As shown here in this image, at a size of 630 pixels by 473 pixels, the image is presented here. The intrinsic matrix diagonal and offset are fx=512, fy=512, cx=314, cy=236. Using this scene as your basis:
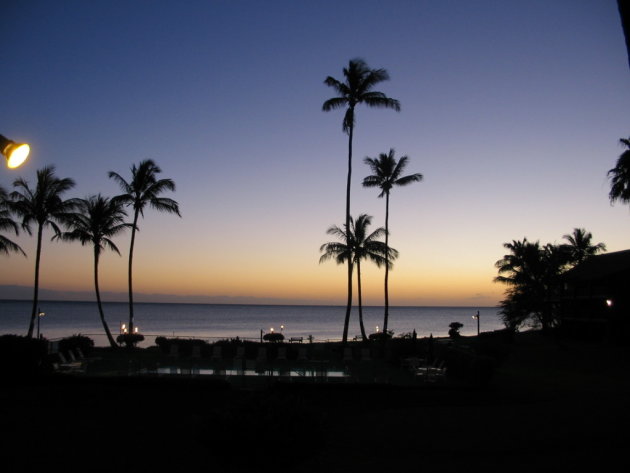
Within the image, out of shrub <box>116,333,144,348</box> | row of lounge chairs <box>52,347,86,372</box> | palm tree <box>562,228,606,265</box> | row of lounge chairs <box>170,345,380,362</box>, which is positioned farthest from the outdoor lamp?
palm tree <box>562,228,606,265</box>

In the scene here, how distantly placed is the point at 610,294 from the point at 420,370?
2280 cm

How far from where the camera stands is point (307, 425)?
20.3ft

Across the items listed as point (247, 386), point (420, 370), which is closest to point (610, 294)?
point (420, 370)

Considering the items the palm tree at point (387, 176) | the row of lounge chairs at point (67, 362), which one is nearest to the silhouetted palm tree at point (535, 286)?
the palm tree at point (387, 176)

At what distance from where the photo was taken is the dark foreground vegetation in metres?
6.27

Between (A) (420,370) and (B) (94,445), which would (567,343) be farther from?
(B) (94,445)

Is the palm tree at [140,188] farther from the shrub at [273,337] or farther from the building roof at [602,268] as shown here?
the building roof at [602,268]

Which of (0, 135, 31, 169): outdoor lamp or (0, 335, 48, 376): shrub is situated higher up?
(0, 135, 31, 169): outdoor lamp

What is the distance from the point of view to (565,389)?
17219mm

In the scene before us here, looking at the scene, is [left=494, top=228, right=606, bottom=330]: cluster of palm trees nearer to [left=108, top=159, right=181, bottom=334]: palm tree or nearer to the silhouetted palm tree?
the silhouetted palm tree

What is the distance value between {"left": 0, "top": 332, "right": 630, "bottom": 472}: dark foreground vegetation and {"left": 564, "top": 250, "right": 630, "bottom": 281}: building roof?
18368 mm

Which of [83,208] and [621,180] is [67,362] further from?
[621,180]

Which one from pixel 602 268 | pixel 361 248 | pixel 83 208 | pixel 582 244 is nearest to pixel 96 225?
pixel 83 208

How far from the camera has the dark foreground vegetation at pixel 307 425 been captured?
627cm
